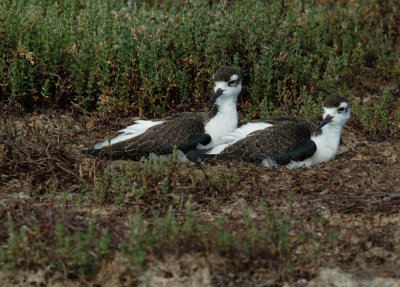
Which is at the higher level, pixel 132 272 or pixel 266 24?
pixel 266 24

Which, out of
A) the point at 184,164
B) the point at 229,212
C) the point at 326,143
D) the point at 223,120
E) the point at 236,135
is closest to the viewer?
the point at 229,212

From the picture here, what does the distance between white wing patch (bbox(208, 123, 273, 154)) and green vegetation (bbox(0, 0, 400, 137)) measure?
94 centimetres

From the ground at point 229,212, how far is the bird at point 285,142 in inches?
8.3

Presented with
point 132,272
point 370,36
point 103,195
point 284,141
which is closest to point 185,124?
point 284,141

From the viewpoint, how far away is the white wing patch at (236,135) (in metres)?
7.35

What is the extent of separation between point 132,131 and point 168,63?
1.42 meters

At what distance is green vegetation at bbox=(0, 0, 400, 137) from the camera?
8.54m

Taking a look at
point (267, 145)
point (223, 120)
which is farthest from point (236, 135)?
point (267, 145)

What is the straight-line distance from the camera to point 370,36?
10469 mm

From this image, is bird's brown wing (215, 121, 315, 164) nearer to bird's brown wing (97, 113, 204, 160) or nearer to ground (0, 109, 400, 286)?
ground (0, 109, 400, 286)

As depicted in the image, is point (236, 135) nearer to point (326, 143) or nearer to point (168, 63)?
point (326, 143)

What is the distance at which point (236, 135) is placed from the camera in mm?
7469

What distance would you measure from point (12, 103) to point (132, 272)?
446 cm

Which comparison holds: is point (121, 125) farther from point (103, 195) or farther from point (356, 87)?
point (356, 87)
